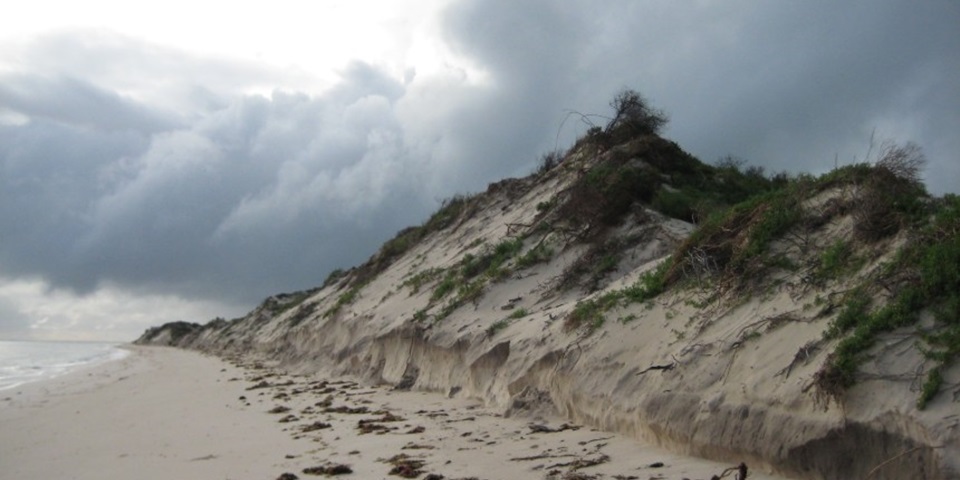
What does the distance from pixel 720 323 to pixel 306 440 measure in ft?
19.0

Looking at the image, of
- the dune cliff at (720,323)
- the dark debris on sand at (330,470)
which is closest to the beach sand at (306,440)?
the dark debris on sand at (330,470)

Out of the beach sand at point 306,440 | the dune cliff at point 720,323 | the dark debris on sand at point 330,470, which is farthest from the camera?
the dark debris on sand at point 330,470

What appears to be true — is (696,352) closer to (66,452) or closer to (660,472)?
(660,472)

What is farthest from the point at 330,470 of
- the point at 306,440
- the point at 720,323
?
the point at 720,323

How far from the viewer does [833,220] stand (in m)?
9.23

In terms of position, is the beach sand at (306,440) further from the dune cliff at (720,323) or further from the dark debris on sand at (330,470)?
the dune cliff at (720,323)

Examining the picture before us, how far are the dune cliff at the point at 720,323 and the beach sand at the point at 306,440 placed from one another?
0.50 meters

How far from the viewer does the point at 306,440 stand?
10594 millimetres

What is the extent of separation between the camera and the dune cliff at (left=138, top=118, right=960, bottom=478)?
622 cm

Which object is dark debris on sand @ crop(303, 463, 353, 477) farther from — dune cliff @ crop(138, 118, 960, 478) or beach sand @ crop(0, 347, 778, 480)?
dune cliff @ crop(138, 118, 960, 478)

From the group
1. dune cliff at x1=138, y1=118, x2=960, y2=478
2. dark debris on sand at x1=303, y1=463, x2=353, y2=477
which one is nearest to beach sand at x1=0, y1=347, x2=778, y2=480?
dark debris on sand at x1=303, y1=463, x2=353, y2=477

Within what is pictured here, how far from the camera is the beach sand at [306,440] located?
7.98 meters

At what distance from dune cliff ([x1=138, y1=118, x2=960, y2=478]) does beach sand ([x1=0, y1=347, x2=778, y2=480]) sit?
1.65 ft

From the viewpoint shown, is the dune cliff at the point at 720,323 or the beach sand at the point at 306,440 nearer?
→ the dune cliff at the point at 720,323
